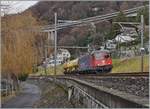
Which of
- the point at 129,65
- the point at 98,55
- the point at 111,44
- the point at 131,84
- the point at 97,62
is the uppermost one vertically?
the point at 111,44

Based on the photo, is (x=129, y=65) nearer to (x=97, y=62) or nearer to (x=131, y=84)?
(x=97, y=62)

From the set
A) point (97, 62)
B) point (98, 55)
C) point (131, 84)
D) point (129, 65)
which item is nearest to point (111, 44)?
point (129, 65)

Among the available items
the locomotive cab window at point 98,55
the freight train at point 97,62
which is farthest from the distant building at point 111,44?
the locomotive cab window at point 98,55

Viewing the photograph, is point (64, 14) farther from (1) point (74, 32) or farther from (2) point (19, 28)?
(2) point (19, 28)

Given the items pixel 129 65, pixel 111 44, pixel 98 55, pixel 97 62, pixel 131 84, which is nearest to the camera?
pixel 131 84

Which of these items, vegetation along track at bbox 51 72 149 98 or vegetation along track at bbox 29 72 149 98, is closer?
vegetation along track at bbox 51 72 149 98

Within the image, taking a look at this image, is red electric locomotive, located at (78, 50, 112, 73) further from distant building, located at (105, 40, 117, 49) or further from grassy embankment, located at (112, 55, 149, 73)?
distant building, located at (105, 40, 117, 49)

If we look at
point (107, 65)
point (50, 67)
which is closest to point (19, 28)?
point (107, 65)

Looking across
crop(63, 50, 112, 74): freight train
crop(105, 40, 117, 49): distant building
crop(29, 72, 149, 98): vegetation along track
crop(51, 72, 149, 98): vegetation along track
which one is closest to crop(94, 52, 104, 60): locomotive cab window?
crop(63, 50, 112, 74): freight train

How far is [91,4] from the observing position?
10188 cm

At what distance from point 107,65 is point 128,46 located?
3924cm

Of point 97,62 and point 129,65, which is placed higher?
point 97,62

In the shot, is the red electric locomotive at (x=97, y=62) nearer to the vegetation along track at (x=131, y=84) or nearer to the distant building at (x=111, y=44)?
the vegetation along track at (x=131, y=84)

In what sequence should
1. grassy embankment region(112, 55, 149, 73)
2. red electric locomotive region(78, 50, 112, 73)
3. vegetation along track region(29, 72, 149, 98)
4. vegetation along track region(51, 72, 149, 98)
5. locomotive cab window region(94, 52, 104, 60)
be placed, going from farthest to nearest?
grassy embankment region(112, 55, 149, 73) < locomotive cab window region(94, 52, 104, 60) < red electric locomotive region(78, 50, 112, 73) < vegetation along track region(29, 72, 149, 98) < vegetation along track region(51, 72, 149, 98)
